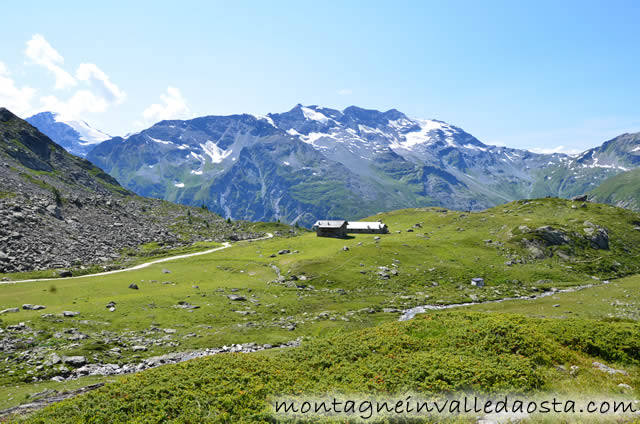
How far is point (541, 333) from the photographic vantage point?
87.6 feet

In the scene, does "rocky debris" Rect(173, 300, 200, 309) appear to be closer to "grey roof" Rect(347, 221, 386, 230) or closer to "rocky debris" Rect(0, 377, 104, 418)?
"rocky debris" Rect(0, 377, 104, 418)

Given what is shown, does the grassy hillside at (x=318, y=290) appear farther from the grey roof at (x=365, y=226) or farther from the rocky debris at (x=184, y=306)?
the grey roof at (x=365, y=226)

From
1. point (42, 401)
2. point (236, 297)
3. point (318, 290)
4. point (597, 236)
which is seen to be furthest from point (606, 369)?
point (597, 236)

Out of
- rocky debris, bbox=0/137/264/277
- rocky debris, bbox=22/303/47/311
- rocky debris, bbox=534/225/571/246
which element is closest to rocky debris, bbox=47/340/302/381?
rocky debris, bbox=22/303/47/311

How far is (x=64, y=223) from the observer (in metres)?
114

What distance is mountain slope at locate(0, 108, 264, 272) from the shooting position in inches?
3492

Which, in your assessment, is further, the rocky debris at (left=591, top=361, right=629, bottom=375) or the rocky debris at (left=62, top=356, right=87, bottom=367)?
the rocky debris at (left=62, top=356, right=87, bottom=367)

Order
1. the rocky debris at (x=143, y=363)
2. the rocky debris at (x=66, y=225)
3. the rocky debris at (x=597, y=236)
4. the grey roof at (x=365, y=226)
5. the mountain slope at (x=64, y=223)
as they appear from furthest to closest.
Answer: the grey roof at (x=365, y=226)
the rocky debris at (x=597, y=236)
the mountain slope at (x=64, y=223)
the rocky debris at (x=66, y=225)
the rocky debris at (x=143, y=363)

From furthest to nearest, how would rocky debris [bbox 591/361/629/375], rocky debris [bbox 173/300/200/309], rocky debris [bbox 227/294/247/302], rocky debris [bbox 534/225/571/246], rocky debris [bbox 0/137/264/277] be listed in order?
rocky debris [bbox 534/225/571/246], rocky debris [bbox 0/137/264/277], rocky debris [bbox 227/294/247/302], rocky debris [bbox 173/300/200/309], rocky debris [bbox 591/361/629/375]

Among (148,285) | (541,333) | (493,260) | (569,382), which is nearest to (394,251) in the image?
(493,260)

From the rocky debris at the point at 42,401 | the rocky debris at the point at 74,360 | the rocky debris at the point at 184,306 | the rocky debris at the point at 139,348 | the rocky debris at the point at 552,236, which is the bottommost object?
the rocky debris at the point at 184,306

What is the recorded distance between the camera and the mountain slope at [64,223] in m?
88.7

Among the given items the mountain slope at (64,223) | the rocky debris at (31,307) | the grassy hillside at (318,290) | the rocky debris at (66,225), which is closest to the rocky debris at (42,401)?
the grassy hillside at (318,290)

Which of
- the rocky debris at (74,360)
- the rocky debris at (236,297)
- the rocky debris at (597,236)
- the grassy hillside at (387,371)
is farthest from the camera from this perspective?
the rocky debris at (597,236)
